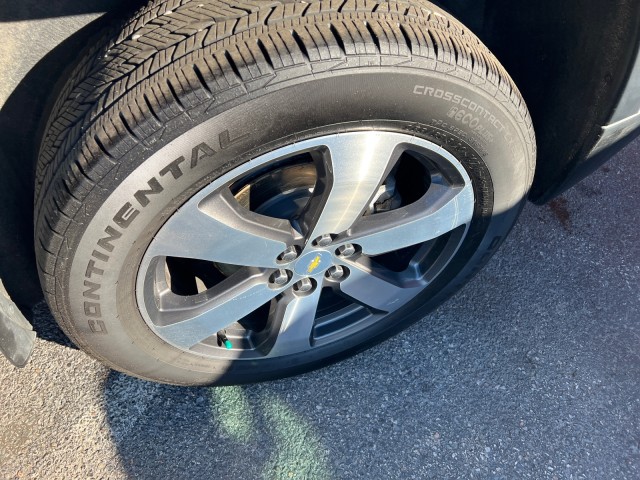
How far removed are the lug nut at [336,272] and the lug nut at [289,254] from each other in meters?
0.18

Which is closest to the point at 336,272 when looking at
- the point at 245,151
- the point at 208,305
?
the point at 208,305

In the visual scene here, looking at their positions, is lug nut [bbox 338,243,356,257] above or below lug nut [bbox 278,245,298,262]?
below

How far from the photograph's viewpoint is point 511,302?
2.37 metres

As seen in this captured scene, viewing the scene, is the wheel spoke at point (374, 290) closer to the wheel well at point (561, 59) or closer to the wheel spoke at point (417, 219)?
the wheel spoke at point (417, 219)

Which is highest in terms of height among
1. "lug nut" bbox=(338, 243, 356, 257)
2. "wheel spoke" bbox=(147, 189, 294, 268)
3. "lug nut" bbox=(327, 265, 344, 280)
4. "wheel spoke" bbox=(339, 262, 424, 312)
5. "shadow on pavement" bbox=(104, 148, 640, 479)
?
"wheel spoke" bbox=(147, 189, 294, 268)

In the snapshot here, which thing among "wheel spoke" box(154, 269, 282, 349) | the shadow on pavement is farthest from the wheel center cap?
the shadow on pavement

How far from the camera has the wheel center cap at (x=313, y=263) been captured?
66.6 inches

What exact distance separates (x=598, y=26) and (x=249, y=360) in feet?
4.58

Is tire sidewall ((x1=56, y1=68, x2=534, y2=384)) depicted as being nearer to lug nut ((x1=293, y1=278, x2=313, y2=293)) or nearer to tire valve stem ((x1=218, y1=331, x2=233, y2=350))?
tire valve stem ((x1=218, y1=331, x2=233, y2=350))

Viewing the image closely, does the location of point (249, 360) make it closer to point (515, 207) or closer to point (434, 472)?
point (434, 472)

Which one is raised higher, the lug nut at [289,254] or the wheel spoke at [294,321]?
the lug nut at [289,254]

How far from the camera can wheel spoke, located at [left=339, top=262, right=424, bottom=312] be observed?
1.86m

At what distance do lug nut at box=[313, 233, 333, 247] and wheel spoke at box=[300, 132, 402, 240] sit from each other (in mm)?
21

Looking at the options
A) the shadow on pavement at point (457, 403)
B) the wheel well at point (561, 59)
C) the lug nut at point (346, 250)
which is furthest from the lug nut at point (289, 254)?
the wheel well at point (561, 59)
